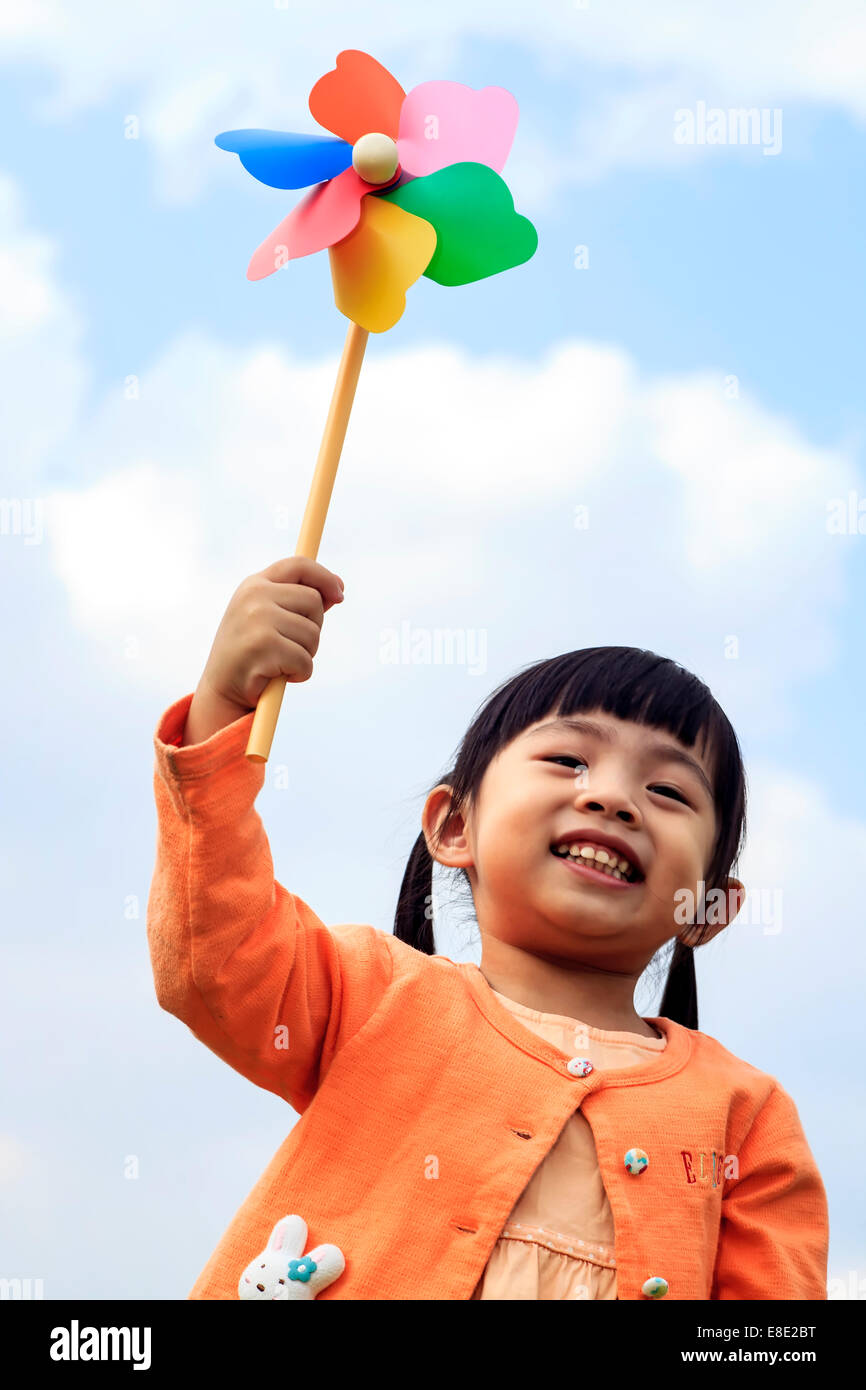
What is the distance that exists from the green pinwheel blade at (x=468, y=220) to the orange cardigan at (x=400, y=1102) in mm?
849

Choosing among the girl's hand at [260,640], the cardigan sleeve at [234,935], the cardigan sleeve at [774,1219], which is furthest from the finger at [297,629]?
the cardigan sleeve at [774,1219]

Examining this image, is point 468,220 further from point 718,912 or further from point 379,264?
point 718,912

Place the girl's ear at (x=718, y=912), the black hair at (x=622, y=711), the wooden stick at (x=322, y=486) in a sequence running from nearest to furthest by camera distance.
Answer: the wooden stick at (x=322, y=486)
the black hair at (x=622, y=711)
the girl's ear at (x=718, y=912)

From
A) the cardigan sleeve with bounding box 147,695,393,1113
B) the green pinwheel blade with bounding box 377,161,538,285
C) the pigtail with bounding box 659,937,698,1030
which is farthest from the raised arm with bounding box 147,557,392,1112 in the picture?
the pigtail with bounding box 659,937,698,1030

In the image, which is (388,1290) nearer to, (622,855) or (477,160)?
(622,855)

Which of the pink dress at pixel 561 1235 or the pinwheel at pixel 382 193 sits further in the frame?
the pinwheel at pixel 382 193

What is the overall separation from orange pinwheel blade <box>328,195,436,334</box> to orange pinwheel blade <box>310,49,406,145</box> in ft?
0.46

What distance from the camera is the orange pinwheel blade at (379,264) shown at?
93.8 inches

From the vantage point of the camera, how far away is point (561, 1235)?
2.21 m

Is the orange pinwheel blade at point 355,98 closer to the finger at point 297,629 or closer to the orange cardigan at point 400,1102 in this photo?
the finger at point 297,629

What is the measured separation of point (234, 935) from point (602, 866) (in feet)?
2.11

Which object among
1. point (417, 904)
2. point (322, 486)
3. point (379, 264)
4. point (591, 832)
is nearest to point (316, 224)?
point (379, 264)
